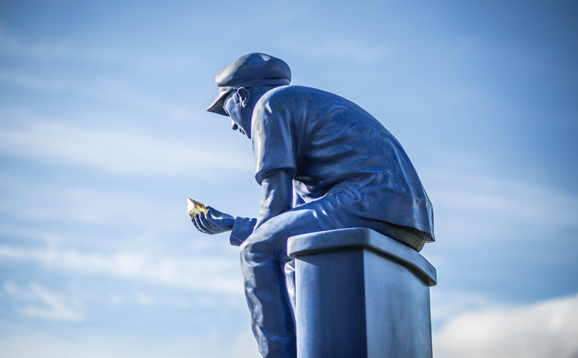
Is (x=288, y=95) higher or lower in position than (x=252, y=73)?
lower

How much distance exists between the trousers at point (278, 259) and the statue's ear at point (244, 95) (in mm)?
1255

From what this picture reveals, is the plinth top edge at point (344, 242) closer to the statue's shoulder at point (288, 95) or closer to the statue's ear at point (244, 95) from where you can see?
the statue's shoulder at point (288, 95)

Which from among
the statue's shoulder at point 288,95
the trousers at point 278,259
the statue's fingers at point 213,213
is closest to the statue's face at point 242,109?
the statue's shoulder at point 288,95

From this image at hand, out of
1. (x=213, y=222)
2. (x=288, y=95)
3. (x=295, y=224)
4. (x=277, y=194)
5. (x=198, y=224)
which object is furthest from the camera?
(x=198, y=224)

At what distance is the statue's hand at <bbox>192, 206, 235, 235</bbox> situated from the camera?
7293 millimetres

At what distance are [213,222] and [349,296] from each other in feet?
5.47

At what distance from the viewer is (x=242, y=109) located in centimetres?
749

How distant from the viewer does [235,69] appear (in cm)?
755

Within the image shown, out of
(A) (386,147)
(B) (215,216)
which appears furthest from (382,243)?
(B) (215,216)

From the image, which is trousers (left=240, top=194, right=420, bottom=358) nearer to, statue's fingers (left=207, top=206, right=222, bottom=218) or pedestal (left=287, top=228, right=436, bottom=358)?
pedestal (left=287, top=228, right=436, bottom=358)

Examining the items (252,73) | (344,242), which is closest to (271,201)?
(344,242)

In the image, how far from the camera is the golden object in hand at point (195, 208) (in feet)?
24.4

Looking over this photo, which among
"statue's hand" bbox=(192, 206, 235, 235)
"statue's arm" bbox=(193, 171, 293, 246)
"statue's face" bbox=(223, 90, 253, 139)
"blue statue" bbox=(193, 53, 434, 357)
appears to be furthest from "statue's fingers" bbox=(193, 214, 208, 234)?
"statue's face" bbox=(223, 90, 253, 139)

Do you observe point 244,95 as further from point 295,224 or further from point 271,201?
point 295,224
